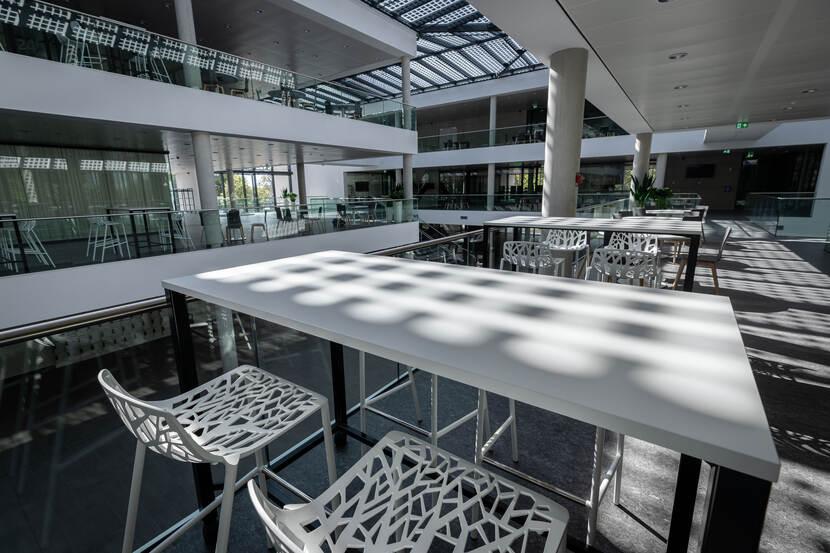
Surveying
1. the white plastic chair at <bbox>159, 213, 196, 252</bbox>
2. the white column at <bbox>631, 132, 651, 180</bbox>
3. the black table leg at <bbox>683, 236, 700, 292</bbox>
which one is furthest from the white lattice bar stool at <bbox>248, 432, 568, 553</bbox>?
the white column at <bbox>631, 132, 651, 180</bbox>

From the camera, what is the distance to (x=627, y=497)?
1647 mm

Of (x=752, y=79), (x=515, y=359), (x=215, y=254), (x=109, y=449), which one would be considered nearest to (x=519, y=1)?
(x=515, y=359)

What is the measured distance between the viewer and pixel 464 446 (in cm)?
197

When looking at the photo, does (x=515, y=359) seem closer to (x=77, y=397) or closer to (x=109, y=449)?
(x=109, y=449)

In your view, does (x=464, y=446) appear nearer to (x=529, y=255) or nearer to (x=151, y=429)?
(x=151, y=429)

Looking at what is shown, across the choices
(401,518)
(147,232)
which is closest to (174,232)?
(147,232)

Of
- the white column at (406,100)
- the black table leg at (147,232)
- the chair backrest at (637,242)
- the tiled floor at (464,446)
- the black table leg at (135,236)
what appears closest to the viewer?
the tiled floor at (464,446)

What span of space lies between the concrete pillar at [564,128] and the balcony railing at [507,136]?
7916 millimetres

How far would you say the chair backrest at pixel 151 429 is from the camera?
3.09 ft

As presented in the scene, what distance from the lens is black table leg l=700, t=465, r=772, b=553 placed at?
1.78 ft

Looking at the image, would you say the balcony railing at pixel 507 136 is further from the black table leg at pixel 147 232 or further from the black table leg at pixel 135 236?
the black table leg at pixel 135 236

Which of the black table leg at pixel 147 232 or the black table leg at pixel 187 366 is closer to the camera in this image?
the black table leg at pixel 187 366

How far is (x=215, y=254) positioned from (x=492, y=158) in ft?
36.5

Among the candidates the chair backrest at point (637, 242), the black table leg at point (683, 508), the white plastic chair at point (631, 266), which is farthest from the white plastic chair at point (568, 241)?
the black table leg at point (683, 508)
